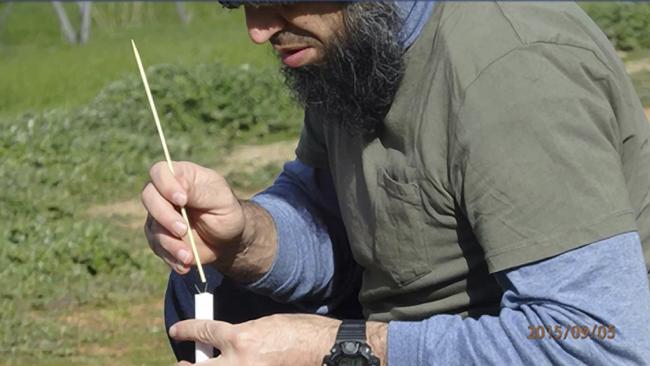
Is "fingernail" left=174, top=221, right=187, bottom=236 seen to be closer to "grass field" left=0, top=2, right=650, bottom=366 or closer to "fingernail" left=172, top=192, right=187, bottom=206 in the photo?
"fingernail" left=172, top=192, right=187, bottom=206

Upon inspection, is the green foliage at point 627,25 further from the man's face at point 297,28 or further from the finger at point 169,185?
the finger at point 169,185

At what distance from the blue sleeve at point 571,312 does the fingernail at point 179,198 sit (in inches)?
23.6

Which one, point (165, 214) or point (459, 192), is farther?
point (165, 214)

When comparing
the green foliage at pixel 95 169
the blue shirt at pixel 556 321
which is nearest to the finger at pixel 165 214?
the blue shirt at pixel 556 321

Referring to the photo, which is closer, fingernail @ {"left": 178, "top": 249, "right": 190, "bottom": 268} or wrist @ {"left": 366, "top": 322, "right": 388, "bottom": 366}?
wrist @ {"left": 366, "top": 322, "right": 388, "bottom": 366}

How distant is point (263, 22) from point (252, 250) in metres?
0.63

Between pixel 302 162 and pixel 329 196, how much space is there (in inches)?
4.7

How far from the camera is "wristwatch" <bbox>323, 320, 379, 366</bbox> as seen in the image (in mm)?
2689

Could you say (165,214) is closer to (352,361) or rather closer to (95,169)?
(352,361)

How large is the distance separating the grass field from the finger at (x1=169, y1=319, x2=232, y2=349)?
1.62m

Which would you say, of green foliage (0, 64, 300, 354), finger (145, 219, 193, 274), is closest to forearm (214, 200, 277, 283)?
finger (145, 219, 193, 274)

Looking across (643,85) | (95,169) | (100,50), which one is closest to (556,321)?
(643,85)

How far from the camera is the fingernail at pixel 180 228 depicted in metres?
2.82

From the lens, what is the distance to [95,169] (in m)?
7.75
